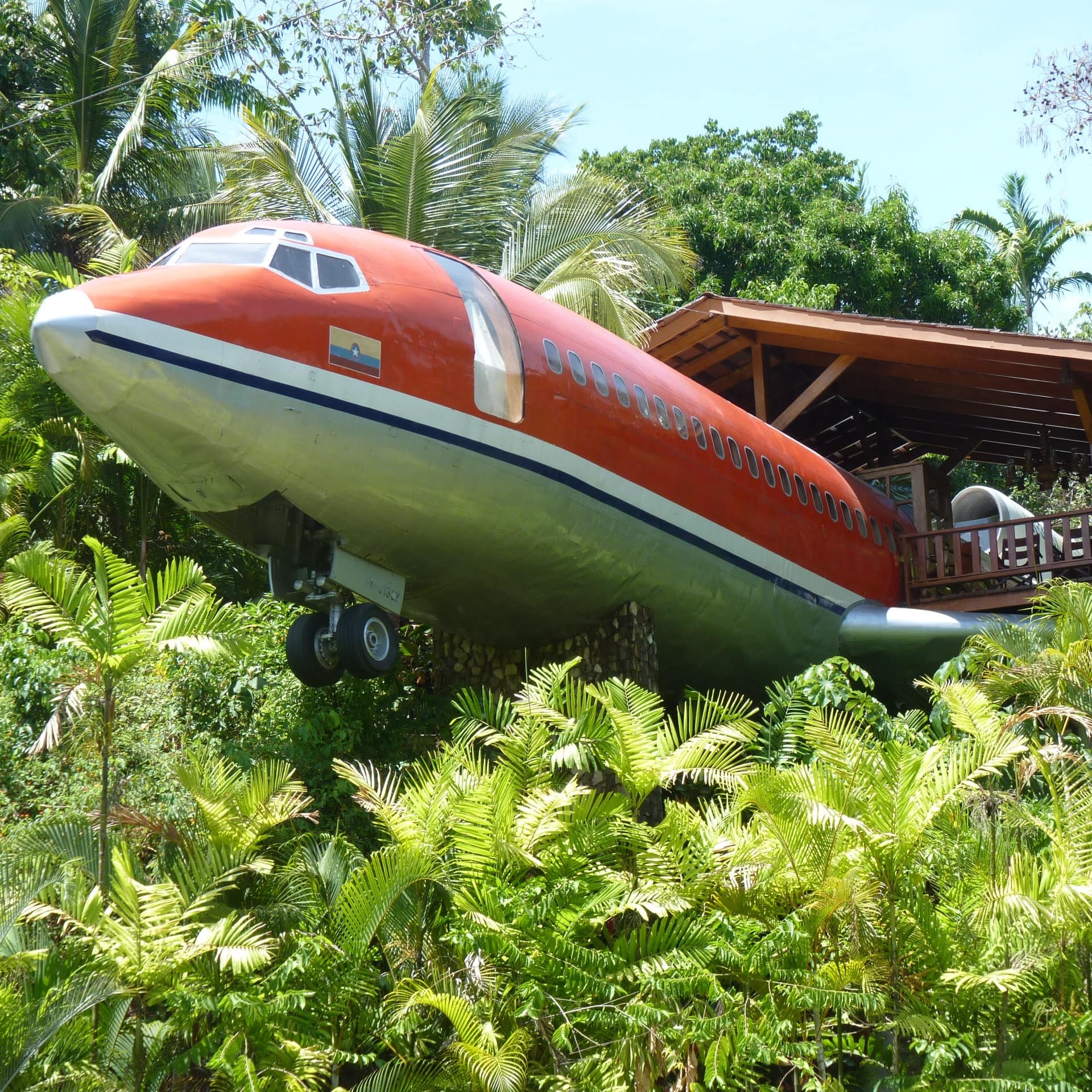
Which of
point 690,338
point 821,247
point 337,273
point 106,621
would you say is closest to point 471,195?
point 690,338

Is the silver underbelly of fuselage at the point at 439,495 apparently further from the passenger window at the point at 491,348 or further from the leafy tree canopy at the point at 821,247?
the leafy tree canopy at the point at 821,247

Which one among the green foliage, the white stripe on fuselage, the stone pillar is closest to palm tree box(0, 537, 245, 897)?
the green foliage

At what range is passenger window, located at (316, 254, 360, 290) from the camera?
11633 millimetres

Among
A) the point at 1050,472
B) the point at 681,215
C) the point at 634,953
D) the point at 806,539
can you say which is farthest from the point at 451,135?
the point at 681,215

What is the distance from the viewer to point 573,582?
44.6ft

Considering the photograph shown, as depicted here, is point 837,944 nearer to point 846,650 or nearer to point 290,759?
point 290,759

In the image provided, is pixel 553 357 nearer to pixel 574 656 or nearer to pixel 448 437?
Result: pixel 448 437

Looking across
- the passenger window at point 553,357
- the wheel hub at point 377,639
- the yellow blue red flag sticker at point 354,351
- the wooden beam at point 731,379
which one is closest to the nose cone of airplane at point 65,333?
the yellow blue red flag sticker at point 354,351

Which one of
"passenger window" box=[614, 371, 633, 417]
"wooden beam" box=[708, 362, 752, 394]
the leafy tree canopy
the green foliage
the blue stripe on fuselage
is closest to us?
the green foliage

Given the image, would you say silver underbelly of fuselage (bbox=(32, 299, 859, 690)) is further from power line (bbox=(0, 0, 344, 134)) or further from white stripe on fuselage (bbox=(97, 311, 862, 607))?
power line (bbox=(0, 0, 344, 134))

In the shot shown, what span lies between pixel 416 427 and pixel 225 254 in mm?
2195

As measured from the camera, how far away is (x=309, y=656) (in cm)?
1259

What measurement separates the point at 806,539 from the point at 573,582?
4.20 meters

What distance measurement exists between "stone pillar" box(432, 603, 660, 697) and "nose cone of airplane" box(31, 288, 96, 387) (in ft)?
19.4
